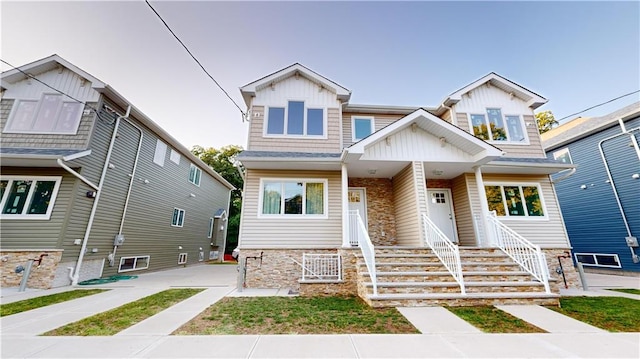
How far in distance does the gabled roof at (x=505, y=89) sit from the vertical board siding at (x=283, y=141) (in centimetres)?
487

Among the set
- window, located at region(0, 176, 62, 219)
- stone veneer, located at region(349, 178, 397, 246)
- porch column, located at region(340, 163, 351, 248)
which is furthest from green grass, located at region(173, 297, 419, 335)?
→ window, located at region(0, 176, 62, 219)

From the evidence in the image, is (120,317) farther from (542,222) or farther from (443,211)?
(542,222)

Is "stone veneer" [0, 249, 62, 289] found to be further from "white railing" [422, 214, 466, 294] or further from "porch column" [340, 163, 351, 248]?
"white railing" [422, 214, 466, 294]

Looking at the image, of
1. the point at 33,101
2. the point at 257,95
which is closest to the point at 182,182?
the point at 33,101

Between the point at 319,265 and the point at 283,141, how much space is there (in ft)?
14.6

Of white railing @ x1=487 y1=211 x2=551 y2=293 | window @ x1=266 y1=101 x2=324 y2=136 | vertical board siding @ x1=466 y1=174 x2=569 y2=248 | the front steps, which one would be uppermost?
window @ x1=266 y1=101 x2=324 y2=136

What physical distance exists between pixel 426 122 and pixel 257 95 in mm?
6169

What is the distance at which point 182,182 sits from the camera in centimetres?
1346

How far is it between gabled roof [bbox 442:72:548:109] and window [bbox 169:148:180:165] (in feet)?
43.7

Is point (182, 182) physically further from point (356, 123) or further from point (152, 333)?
point (152, 333)

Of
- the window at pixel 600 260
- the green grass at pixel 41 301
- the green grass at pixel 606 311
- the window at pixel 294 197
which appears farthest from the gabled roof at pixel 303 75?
the window at pixel 600 260

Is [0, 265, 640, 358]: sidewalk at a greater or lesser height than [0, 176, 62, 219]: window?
lesser

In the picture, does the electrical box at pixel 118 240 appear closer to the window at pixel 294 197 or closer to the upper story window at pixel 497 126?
the window at pixel 294 197

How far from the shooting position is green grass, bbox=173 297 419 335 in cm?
372
